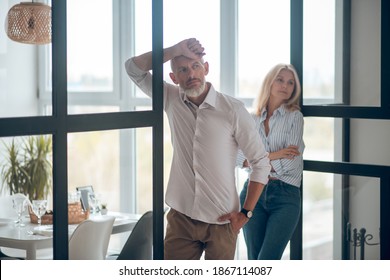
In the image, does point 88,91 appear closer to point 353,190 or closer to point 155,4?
point 155,4

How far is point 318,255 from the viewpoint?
4633mm

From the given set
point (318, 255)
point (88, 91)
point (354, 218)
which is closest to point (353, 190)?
point (354, 218)

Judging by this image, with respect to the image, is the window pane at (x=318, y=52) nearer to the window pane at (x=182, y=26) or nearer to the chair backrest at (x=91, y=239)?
the window pane at (x=182, y=26)

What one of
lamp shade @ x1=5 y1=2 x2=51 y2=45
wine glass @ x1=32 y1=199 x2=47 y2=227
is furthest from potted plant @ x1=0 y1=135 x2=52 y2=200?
lamp shade @ x1=5 y1=2 x2=51 y2=45

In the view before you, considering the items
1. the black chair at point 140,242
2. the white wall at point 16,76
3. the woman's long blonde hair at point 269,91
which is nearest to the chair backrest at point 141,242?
the black chair at point 140,242

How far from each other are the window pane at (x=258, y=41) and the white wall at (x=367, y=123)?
0.72 meters

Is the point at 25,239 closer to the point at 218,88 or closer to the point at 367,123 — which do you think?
the point at 367,123

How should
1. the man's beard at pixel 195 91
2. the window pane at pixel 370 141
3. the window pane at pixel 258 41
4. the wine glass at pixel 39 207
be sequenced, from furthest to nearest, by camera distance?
the window pane at pixel 258 41
the window pane at pixel 370 141
the man's beard at pixel 195 91
the wine glass at pixel 39 207

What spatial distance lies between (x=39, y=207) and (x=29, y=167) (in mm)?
172

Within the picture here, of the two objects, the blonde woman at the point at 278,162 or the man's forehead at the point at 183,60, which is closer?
the man's forehead at the point at 183,60

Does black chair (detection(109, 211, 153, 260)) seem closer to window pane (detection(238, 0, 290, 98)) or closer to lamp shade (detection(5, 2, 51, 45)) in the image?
lamp shade (detection(5, 2, 51, 45))

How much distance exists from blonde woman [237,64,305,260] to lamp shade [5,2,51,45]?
1.74m

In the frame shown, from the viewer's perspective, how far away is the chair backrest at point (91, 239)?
3172 mm

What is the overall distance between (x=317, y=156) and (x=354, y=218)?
1.44 feet
